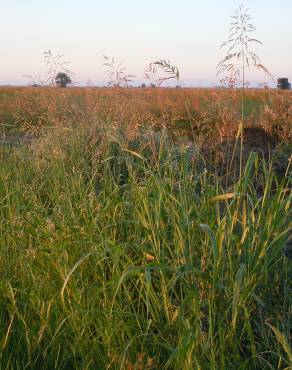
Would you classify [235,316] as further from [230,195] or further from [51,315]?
[51,315]

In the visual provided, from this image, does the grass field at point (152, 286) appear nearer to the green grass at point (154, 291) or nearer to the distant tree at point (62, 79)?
the green grass at point (154, 291)

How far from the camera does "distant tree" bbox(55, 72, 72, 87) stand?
5492mm

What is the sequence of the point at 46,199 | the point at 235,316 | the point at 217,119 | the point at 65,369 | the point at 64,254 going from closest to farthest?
the point at 235,316 < the point at 65,369 < the point at 64,254 < the point at 217,119 < the point at 46,199

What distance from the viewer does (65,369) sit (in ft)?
9.94

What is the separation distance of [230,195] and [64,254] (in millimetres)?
875

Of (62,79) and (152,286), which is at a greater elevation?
(62,79)

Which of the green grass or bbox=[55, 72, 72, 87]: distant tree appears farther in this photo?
bbox=[55, 72, 72, 87]: distant tree

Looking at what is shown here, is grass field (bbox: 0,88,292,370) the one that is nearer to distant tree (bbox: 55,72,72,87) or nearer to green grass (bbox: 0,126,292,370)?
green grass (bbox: 0,126,292,370)

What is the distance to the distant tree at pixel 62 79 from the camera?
5.49 meters

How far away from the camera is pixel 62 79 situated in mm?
5621

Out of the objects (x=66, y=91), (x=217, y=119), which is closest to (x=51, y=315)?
(x=217, y=119)

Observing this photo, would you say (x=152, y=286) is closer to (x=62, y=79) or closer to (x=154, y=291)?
(x=154, y=291)

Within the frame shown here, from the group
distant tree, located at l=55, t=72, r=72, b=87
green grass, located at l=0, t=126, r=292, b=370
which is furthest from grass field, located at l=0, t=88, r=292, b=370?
distant tree, located at l=55, t=72, r=72, b=87

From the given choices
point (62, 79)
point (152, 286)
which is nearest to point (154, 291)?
point (152, 286)
